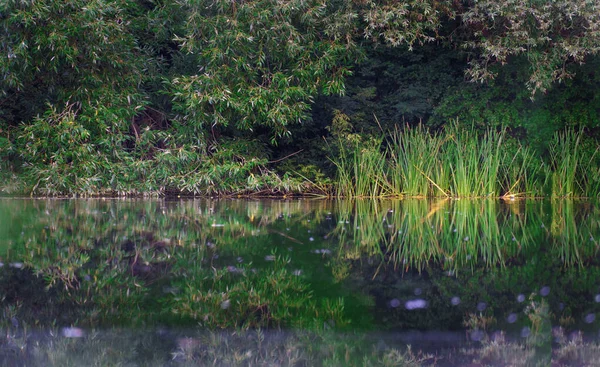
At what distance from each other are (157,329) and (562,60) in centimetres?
897

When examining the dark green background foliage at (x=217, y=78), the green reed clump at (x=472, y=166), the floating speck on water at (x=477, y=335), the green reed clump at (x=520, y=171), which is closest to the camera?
the floating speck on water at (x=477, y=335)

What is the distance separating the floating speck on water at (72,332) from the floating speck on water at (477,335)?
1.21 metres

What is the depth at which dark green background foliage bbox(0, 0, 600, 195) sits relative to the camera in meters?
8.66

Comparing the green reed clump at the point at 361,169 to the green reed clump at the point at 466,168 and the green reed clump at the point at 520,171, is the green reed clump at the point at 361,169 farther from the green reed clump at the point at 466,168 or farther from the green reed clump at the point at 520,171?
the green reed clump at the point at 520,171

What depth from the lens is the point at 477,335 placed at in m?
1.98

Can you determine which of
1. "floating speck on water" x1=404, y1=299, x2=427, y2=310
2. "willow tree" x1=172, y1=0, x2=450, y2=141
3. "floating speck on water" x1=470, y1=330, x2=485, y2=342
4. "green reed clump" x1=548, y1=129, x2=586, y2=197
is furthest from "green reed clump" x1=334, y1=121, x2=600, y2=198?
"floating speck on water" x1=470, y1=330, x2=485, y2=342

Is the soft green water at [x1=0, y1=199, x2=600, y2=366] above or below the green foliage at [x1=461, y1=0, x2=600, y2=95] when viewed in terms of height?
below

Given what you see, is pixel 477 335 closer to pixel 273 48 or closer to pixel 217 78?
pixel 217 78

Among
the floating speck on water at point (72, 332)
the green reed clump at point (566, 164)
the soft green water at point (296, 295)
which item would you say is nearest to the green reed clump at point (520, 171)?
the green reed clump at point (566, 164)

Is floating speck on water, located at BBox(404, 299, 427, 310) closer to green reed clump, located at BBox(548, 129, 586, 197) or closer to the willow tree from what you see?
the willow tree

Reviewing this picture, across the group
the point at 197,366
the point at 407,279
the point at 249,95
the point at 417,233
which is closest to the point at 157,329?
the point at 197,366

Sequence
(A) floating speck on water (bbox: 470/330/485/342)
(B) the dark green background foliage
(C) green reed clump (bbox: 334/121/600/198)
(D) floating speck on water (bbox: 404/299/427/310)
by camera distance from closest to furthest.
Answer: (A) floating speck on water (bbox: 470/330/485/342) < (D) floating speck on water (bbox: 404/299/427/310) < (B) the dark green background foliage < (C) green reed clump (bbox: 334/121/600/198)

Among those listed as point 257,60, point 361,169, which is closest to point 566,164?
point 361,169

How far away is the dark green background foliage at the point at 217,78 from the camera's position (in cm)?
866
